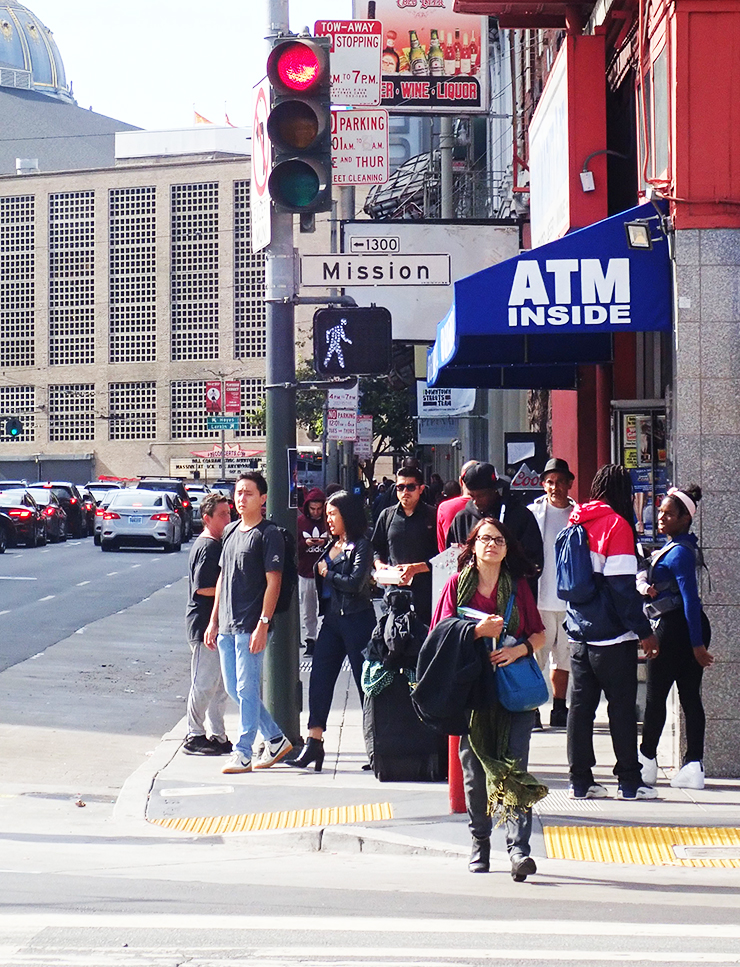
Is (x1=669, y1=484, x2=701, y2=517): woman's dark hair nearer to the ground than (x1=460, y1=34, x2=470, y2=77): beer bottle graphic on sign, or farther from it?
nearer to the ground

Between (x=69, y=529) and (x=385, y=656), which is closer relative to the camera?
(x=385, y=656)

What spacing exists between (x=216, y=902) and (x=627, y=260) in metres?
5.25

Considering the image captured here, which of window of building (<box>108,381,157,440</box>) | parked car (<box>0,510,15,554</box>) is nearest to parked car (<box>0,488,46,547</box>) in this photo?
parked car (<box>0,510,15,554</box>)

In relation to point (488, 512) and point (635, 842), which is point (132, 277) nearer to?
point (488, 512)

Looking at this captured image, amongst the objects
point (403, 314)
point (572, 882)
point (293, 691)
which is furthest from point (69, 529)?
point (572, 882)

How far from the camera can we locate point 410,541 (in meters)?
10.5

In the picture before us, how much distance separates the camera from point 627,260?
988 centimetres

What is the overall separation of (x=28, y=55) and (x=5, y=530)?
388ft

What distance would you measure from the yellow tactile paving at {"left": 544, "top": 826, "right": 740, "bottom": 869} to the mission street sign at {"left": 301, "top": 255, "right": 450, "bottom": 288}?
4.14m

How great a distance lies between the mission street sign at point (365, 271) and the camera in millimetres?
10438

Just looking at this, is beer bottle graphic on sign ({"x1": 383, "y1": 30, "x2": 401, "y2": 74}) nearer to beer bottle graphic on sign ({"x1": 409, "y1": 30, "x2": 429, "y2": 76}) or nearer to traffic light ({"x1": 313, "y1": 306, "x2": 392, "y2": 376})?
beer bottle graphic on sign ({"x1": 409, "y1": 30, "x2": 429, "y2": 76})

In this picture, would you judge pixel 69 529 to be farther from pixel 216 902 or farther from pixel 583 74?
pixel 216 902

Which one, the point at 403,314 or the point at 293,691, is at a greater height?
the point at 403,314

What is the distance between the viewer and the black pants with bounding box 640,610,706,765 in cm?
906
